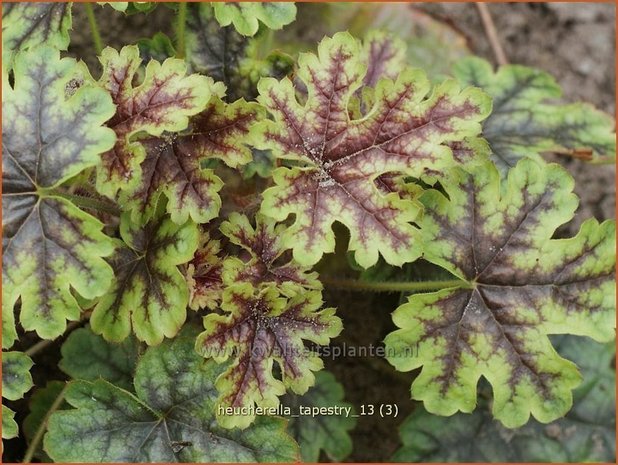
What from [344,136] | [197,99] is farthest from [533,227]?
[197,99]

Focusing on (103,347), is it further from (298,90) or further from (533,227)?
(533,227)

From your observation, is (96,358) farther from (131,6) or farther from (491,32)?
(491,32)

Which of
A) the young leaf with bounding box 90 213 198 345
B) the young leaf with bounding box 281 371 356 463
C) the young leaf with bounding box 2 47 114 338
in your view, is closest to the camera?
the young leaf with bounding box 2 47 114 338

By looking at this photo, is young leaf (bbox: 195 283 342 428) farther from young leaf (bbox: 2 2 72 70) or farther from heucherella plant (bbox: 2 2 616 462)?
young leaf (bbox: 2 2 72 70)

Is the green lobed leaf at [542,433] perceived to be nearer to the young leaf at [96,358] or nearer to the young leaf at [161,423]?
the young leaf at [161,423]

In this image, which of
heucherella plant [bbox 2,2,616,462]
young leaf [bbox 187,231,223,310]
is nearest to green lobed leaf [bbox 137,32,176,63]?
heucherella plant [bbox 2,2,616,462]

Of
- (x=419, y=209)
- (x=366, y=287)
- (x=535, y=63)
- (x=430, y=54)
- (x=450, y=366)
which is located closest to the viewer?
(x=419, y=209)

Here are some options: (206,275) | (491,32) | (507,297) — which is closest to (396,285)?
(507,297)
